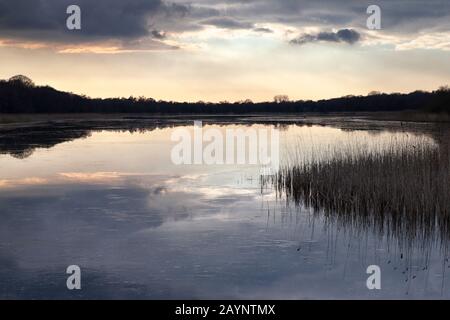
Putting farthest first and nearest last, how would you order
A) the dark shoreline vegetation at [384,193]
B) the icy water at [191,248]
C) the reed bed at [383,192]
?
the reed bed at [383,192] → the dark shoreline vegetation at [384,193] → the icy water at [191,248]

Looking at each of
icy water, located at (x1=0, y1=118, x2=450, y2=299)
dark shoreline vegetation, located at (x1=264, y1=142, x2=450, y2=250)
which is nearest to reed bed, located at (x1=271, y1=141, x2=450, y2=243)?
dark shoreline vegetation, located at (x1=264, y1=142, x2=450, y2=250)

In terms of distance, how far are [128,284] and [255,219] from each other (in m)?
3.33

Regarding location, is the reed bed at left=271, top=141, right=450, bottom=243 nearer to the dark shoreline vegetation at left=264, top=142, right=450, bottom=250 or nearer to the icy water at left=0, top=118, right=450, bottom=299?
the dark shoreline vegetation at left=264, top=142, right=450, bottom=250

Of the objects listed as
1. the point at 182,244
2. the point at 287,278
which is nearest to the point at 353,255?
the point at 287,278

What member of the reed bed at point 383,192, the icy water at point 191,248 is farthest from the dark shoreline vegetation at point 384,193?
the icy water at point 191,248

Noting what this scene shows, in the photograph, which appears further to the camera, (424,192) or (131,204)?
(131,204)

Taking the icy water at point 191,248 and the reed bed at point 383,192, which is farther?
the reed bed at point 383,192

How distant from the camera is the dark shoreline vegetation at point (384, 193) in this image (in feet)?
24.8

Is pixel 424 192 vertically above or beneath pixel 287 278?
above

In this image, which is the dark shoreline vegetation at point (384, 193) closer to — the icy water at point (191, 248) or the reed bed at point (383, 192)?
the reed bed at point (383, 192)

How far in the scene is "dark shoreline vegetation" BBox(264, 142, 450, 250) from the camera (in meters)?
7.56

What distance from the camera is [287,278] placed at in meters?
5.70
